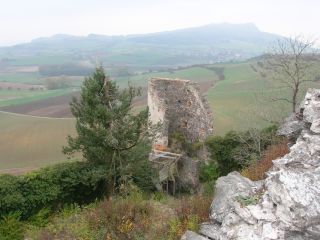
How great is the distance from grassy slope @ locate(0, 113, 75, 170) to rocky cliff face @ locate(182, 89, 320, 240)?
75.7 ft

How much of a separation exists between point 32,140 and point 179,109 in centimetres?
1977

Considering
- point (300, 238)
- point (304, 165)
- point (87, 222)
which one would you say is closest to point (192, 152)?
point (87, 222)

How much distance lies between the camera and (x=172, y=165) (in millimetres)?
20969

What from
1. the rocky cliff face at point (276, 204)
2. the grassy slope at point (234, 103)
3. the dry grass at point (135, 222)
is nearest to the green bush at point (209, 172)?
the grassy slope at point (234, 103)

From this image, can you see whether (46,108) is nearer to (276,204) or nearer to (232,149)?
(232,149)

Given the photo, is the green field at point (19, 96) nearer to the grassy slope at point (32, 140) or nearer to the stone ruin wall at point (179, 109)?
the grassy slope at point (32, 140)

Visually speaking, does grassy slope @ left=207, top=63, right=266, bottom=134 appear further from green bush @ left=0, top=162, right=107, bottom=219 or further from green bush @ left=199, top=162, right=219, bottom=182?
green bush @ left=0, top=162, right=107, bottom=219

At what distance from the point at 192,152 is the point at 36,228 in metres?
9.46

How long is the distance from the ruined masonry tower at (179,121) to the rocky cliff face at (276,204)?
32.9ft

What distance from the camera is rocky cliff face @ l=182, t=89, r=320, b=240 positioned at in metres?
8.42

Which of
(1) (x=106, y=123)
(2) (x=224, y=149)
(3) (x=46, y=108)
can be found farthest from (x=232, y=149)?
(3) (x=46, y=108)

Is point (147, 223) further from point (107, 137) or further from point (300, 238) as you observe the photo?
point (107, 137)

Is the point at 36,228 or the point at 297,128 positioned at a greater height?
the point at 297,128

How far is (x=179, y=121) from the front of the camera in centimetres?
2208
